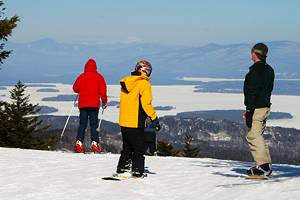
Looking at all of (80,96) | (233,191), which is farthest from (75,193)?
(80,96)

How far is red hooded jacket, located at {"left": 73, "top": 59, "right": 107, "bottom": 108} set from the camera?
13.1 m

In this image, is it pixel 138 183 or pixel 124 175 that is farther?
pixel 124 175

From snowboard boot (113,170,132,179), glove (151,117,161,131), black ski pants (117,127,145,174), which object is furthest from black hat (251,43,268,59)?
snowboard boot (113,170,132,179)

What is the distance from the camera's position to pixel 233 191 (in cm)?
777

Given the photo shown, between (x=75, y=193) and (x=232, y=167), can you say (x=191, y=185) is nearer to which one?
(x=75, y=193)

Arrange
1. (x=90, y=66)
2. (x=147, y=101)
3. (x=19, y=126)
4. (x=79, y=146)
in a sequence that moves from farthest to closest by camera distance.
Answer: (x=19, y=126)
(x=79, y=146)
(x=90, y=66)
(x=147, y=101)

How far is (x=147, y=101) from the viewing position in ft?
27.4

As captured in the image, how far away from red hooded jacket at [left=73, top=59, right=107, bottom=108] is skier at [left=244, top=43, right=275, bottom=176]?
17.2 feet

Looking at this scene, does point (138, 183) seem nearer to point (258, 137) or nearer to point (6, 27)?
point (258, 137)

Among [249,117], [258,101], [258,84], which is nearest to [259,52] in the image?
[258,84]

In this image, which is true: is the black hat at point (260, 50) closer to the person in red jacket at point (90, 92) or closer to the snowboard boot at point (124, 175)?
the snowboard boot at point (124, 175)

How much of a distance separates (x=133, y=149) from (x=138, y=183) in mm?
615

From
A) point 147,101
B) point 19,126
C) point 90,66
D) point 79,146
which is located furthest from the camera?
point 19,126

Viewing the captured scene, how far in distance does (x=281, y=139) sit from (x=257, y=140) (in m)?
179
